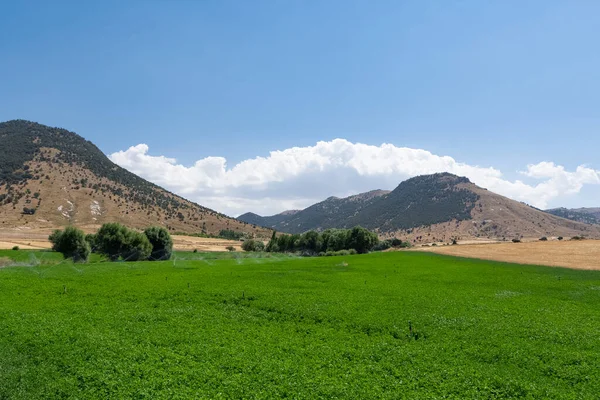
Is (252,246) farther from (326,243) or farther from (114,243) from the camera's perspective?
(114,243)

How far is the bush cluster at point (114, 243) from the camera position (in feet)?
262

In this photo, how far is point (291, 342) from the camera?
2534cm

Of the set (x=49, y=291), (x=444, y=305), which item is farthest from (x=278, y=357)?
(x=49, y=291)

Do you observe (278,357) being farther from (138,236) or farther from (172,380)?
(138,236)

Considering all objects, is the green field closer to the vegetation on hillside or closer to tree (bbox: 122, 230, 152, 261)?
tree (bbox: 122, 230, 152, 261)

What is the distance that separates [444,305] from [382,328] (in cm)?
1007

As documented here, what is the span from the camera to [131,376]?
796 inches

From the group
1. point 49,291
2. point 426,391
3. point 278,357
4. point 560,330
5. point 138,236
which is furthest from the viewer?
point 138,236

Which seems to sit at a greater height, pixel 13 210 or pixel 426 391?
pixel 13 210

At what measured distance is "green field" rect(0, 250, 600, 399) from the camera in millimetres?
19422

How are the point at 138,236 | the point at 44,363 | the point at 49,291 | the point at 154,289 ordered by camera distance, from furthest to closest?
1. the point at 138,236
2. the point at 154,289
3. the point at 49,291
4. the point at 44,363

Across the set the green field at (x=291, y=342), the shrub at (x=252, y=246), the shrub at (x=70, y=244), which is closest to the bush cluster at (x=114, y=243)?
the shrub at (x=70, y=244)

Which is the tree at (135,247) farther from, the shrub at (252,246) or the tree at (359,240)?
the tree at (359,240)

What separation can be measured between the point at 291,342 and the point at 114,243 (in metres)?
75.4
